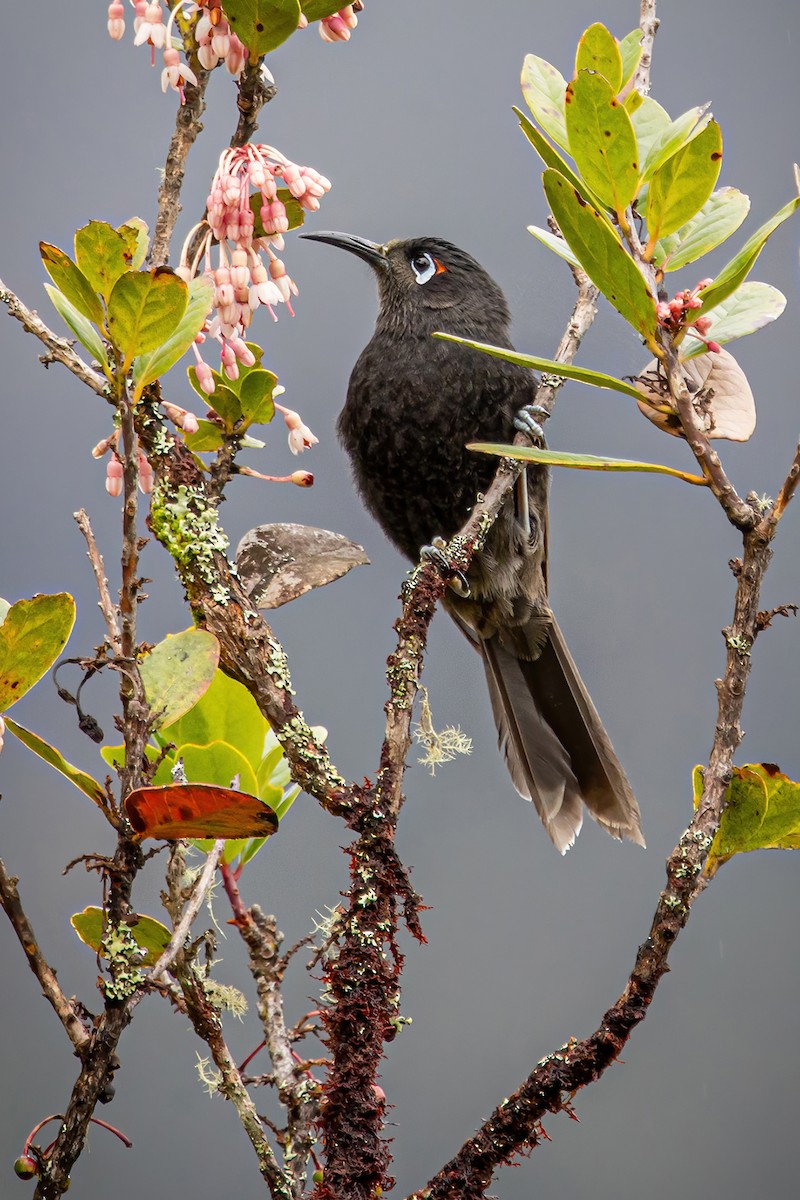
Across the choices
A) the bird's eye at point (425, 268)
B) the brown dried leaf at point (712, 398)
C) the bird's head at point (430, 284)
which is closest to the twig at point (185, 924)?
the brown dried leaf at point (712, 398)

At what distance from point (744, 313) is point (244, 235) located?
1.48 feet

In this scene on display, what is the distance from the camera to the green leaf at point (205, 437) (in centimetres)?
120

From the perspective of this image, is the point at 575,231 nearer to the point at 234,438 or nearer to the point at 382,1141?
the point at 234,438

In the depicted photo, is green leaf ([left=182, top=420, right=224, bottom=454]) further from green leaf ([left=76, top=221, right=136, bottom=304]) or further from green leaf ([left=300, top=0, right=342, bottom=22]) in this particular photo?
green leaf ([left=300, top=0, right=342, bottom=22])

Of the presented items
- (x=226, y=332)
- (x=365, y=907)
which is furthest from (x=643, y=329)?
(x=365, y=907)

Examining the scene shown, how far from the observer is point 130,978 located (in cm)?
85

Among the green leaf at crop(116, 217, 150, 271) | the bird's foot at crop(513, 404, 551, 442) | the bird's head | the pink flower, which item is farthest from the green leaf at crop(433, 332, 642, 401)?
the bird's head

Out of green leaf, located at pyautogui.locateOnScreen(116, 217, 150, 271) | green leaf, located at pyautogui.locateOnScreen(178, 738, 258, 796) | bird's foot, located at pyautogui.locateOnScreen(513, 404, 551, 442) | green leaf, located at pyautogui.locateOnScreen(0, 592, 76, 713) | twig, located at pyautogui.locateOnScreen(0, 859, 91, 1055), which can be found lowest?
twig, located at pyautogui.locateOnScreen(0, 859, 91, 1055)

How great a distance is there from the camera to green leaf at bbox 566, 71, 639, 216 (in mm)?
875

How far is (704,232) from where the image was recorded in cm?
102

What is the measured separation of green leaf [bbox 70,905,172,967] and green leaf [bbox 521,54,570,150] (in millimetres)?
778

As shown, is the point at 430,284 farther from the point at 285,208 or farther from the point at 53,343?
the point at 53,343

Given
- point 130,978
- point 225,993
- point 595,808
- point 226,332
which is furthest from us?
point 595,808

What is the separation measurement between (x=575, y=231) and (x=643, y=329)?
10 centimetres
